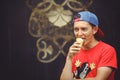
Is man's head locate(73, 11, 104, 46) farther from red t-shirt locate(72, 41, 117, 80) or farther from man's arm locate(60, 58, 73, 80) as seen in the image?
man's arm locate(60, 58, 73, 80)

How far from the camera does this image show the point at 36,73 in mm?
6324

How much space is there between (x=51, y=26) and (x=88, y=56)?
1.79m

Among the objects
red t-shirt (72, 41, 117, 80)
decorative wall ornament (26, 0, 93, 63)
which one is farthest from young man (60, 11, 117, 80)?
decorative wall ornament (26, 0, 93, 63)

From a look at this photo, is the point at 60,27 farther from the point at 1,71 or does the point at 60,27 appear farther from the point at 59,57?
the point at 1,71

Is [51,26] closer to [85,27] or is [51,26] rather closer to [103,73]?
[85,27]

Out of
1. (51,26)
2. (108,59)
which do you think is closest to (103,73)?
(108,59)

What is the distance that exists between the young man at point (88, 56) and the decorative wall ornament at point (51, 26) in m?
1.57

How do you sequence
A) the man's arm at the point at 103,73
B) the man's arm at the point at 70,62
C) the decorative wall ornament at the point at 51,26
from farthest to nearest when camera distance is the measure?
the decorative wall ornament at the point at 51,26 → the man's arm at the point at 70,62 → the man's arm at the point at 103,73

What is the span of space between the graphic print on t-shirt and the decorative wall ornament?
1.61 metres

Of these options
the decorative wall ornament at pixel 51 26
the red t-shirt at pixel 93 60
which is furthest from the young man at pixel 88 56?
the decorative wall ornament at pixel 51 26

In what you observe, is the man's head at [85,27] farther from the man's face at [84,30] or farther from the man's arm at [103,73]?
the man's arm at [103,73]

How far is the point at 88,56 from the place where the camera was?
4.60m

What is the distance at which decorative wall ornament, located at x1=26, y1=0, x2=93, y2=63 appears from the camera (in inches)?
247

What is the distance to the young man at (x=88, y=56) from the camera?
4410mm
